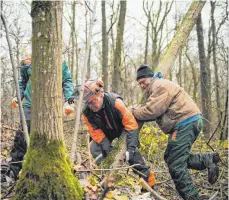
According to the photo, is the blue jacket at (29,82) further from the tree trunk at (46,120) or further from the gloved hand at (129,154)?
the tree trunk at (46,120)

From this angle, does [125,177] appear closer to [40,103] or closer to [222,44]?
[40,103]

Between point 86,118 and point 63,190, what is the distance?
1.90 meters

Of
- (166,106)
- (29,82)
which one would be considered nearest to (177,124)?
(166,106)

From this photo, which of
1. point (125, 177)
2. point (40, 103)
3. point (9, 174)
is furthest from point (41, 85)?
point (9, 174)

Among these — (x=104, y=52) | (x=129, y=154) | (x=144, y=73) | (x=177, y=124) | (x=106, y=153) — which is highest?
(x=104, y=52)

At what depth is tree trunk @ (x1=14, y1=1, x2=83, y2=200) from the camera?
222cm

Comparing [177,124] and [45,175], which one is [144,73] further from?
[45,175]

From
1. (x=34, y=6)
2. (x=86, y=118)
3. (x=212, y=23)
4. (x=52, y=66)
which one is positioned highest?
(x=212, y=23)

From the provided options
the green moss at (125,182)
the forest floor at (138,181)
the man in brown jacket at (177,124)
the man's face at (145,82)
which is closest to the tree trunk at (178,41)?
the man's face at (145,82)

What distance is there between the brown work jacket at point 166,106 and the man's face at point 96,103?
1.63ft

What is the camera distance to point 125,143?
12.6 feet

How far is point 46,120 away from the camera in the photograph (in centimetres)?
231

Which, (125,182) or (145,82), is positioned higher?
(145,82)

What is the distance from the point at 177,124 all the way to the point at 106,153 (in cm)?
107
